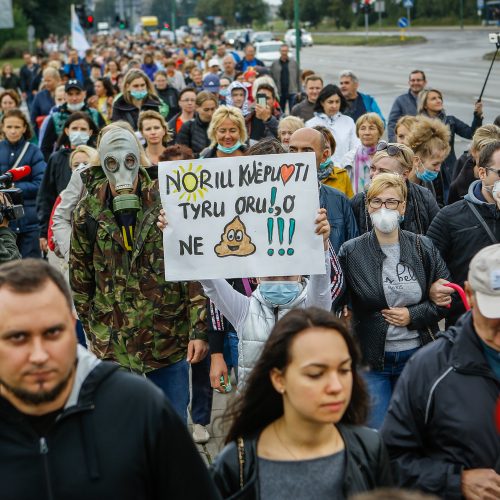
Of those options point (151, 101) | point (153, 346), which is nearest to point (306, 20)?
point (151, 101)

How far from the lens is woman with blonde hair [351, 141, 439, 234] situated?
253 inches

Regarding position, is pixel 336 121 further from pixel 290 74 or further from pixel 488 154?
pixel 290 74

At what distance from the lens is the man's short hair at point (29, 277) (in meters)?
2.92

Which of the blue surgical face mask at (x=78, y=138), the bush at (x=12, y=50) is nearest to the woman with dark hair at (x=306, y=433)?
the blue surgical face mask at (x=78, y=138)

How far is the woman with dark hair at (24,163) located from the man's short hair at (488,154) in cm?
489

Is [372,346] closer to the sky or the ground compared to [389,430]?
closer to the ground

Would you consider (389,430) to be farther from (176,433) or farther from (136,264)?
(136,264)

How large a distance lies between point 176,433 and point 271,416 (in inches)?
20.0

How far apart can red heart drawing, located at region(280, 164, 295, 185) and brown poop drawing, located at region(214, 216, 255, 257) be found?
0.96ft

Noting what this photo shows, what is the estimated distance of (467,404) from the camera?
11.1 ft

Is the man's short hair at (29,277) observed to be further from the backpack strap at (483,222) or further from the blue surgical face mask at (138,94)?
the blue surgical face mask at (138,94)

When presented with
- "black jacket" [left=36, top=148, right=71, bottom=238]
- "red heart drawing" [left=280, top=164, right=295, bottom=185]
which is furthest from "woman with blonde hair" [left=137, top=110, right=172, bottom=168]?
"red heart drawing" [left=280, top=164, right=295, bottom=185]

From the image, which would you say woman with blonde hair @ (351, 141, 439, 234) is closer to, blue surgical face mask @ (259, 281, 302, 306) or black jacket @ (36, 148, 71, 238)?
blue surgical face mask @ (259, 281, 302, 306)

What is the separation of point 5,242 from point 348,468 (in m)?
3.01
